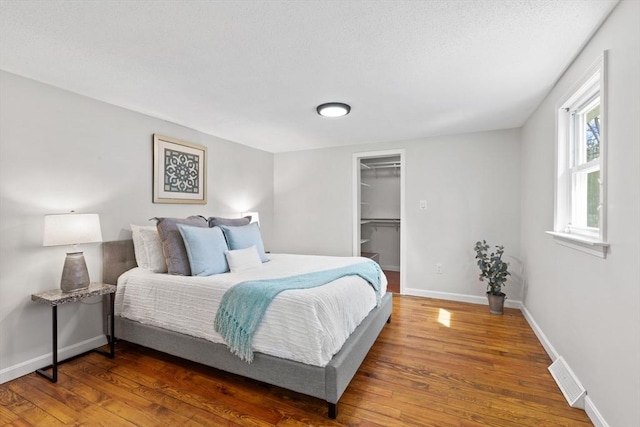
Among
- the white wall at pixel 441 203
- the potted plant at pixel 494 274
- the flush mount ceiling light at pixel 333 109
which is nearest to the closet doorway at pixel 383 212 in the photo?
the white wall at pixel 441 203

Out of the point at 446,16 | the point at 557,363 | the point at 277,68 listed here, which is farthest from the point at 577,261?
the point at 277,68

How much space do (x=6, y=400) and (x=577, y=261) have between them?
3898 millimetres

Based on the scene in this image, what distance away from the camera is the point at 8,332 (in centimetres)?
221

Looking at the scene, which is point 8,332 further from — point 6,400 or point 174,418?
point 174,418

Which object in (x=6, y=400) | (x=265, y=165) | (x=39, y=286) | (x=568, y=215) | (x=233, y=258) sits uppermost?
(x=265, y=165)

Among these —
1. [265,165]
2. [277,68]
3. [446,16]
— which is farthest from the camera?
[265,165]

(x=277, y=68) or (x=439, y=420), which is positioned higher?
(x=277, y=68)

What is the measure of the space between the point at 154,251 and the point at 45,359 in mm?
1114

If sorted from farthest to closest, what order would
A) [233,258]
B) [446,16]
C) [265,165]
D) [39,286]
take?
[265,165], [233,258], [39,286], [446,16]

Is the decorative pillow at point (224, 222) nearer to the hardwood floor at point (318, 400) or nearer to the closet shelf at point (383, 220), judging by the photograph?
the hardwood floor at point (318, 400)

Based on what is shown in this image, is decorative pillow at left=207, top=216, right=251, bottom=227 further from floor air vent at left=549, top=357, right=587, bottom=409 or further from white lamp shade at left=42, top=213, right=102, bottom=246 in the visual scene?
floor air vent at left=549, top=357, right=587, bottom=409

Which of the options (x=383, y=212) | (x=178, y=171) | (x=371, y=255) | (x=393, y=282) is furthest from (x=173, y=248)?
(x=383, y=212)

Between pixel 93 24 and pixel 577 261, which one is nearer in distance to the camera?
pixel 93 24

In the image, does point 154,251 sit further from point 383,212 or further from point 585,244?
point 383,212
